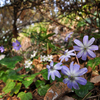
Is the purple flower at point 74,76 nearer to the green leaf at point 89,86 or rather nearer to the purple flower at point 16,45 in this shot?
the green leaf at point 89,86

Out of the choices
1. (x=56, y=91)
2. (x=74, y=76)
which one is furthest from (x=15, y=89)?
(x=74, y=76)

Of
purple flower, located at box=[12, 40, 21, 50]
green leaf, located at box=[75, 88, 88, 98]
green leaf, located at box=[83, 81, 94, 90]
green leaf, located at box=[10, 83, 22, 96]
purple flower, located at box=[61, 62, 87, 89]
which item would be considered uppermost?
purple flower, located at box=[12, 40, 21, 50]

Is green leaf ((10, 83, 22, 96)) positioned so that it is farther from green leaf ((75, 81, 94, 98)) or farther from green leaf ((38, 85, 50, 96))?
green leaf ((75, 81, 94, 98))

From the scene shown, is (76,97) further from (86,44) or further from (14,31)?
(14,31)

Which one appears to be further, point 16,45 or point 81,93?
point 16,45

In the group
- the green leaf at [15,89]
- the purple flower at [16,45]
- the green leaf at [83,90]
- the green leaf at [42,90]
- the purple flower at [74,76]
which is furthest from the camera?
the purple flower at [16,45]

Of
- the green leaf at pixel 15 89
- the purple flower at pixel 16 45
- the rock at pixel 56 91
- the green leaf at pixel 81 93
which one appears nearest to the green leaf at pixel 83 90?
the green leaf at pixel 81 93

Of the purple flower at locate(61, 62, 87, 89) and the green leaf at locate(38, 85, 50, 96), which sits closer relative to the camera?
the purple flower at locate(61, 62, 87, 89)

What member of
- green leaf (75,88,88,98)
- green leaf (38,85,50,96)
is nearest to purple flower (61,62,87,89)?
green leaf (75,88,88,98)

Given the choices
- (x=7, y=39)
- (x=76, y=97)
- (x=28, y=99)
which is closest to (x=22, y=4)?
Result: (x=7, y=39)

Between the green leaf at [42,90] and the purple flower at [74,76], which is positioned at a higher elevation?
the purple flower at [74,76]

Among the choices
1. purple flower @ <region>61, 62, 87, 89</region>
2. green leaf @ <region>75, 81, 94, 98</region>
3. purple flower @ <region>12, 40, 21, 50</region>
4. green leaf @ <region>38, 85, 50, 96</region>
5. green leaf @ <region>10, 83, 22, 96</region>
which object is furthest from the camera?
purple flower @ <region>12, 40, 21, 50</region>

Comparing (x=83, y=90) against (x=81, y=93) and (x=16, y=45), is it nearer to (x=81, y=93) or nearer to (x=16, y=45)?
(x=81, y=93)
